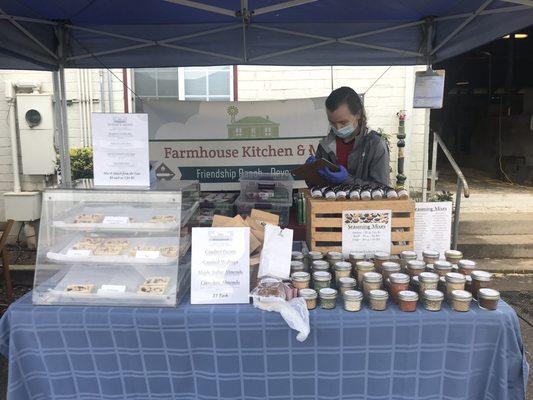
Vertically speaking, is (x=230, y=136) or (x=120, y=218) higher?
(x=230, y=136)

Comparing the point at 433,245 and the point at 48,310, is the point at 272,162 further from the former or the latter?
the point at 48,310

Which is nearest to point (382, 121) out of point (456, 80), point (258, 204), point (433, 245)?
point (258, 204)

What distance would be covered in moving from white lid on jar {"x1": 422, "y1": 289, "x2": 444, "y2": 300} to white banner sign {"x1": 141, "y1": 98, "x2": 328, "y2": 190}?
3633mm

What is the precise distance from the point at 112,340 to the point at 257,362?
63 centimetres

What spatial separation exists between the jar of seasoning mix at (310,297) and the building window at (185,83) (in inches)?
201

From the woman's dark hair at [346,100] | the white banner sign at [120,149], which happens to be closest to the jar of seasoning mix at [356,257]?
the white banner sign at [120,149]

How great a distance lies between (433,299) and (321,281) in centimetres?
47

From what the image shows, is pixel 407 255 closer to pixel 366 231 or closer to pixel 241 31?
pixel 366 231

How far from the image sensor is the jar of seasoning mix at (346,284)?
6.15 feet

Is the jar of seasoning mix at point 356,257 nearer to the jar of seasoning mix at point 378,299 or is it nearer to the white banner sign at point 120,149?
the jar of seasoning mix at point 378,299

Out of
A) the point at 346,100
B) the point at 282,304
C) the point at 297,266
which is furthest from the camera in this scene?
the point at 346,100

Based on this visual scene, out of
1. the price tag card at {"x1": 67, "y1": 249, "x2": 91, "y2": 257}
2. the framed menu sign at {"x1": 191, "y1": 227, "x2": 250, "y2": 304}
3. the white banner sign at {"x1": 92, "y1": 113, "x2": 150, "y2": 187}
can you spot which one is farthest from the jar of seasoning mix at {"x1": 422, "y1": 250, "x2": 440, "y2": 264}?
the price tag card at {"x1": 67, "y1": 249, "x2": 91, "y2": 257}

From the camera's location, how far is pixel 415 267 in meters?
2.00

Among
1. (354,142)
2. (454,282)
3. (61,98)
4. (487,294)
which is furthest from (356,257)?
(61,98)
